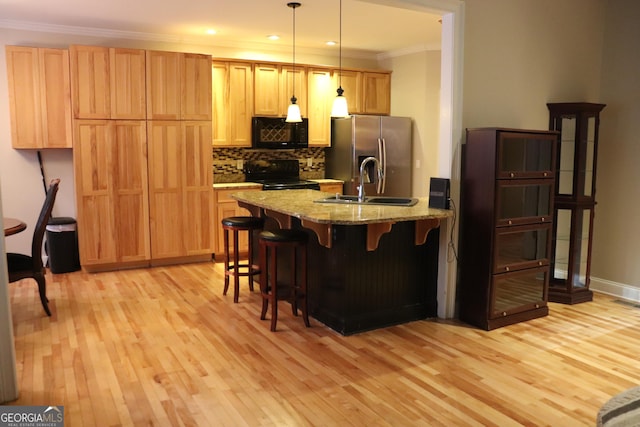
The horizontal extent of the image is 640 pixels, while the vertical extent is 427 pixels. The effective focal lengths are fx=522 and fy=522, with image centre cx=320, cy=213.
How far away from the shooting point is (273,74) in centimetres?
652

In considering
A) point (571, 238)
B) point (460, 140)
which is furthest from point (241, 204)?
point (571, 238)

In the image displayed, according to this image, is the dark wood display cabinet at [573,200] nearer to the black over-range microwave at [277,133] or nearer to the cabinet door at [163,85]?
the black over-range microwave at [277,133]

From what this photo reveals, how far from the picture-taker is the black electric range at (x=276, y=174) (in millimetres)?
6520

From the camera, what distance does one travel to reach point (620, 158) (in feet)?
15.4

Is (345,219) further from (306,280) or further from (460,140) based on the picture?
(460,140)

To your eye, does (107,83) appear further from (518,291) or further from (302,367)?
(518,291)

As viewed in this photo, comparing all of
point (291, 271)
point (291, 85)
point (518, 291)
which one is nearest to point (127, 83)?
point (291, 85)

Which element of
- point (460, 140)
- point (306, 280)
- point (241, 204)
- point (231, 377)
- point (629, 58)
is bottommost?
point (231, 377)

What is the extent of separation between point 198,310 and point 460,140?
249 centimetres

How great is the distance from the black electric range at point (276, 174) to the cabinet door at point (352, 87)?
1086 mm

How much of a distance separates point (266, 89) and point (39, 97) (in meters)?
2.51

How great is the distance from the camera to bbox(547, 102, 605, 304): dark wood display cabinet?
449cm

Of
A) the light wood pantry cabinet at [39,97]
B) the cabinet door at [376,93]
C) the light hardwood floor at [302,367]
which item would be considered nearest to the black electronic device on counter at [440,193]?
the light hardwood floor at [302,367]

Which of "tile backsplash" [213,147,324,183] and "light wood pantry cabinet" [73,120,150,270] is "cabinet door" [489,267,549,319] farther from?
"tile backsplash" [213,147,324,183]
